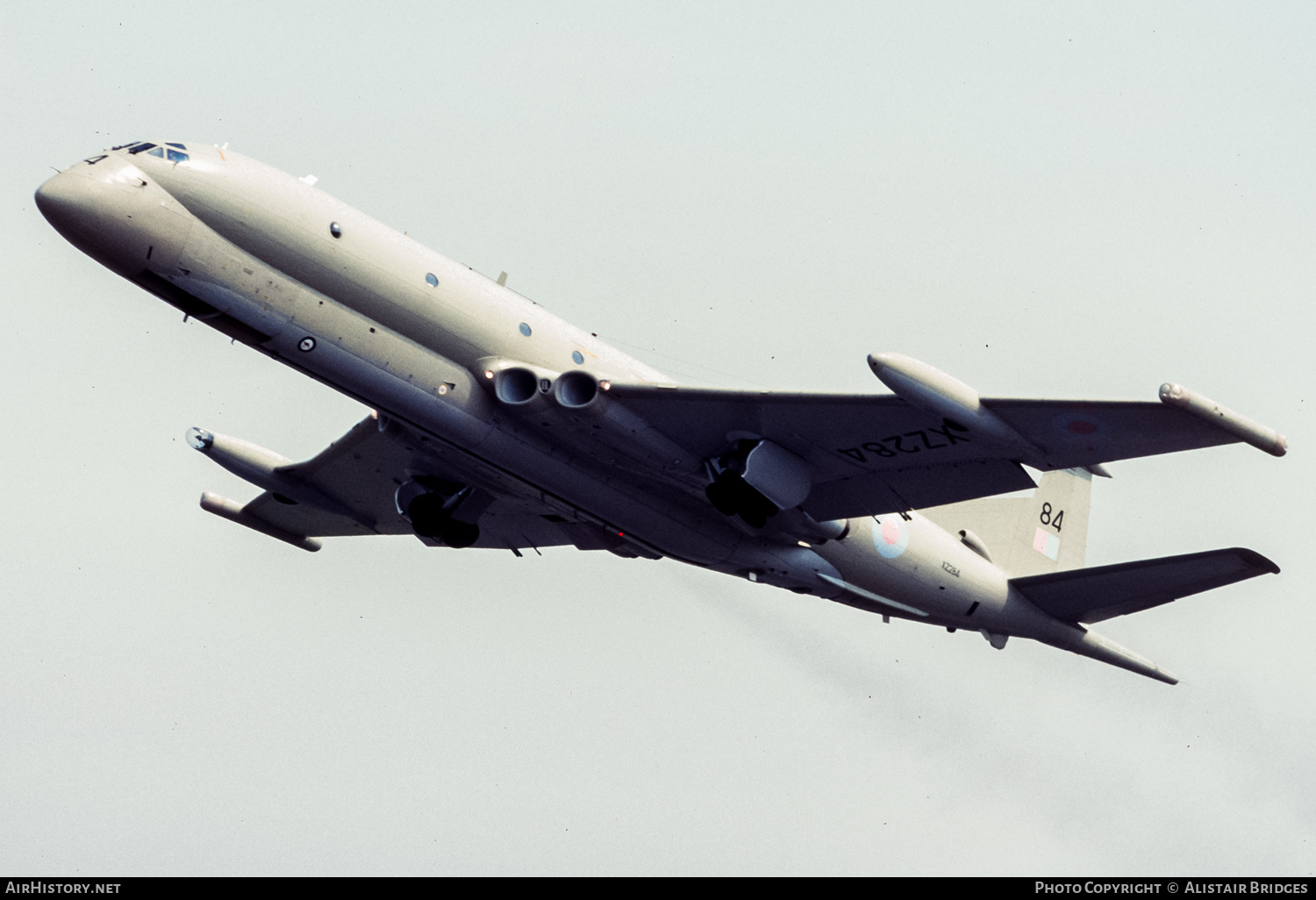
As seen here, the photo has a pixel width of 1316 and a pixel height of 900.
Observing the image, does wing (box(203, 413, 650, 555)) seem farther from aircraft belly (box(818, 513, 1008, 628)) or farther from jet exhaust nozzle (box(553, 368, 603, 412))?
aircraft belly (box(818, 513, 1008, 628))

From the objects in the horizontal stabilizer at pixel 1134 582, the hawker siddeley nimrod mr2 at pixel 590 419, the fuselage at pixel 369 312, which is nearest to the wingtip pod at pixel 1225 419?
the hawker siddeley nimrod mr2 at pixel 590 419

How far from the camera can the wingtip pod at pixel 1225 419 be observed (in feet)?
70.5

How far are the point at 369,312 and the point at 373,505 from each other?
29.3 feet

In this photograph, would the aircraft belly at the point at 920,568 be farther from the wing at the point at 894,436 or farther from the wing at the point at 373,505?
the wing at the point at 373,505

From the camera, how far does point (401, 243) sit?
25.3 meters

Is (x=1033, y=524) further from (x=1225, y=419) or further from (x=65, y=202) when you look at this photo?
(x=65, y=202)

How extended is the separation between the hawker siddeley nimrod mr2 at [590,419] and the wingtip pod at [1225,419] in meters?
0.03

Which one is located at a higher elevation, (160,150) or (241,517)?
(160,150)

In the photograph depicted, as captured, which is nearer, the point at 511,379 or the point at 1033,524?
the point at 511,379

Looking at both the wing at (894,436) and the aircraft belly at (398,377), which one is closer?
the wing at (894,436)

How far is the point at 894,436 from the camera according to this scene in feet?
84.5

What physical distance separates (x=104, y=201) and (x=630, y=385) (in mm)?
8429

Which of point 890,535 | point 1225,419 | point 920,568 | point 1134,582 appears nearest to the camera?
point 1225,419

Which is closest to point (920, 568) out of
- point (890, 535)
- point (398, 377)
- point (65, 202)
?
point (890, 535)
